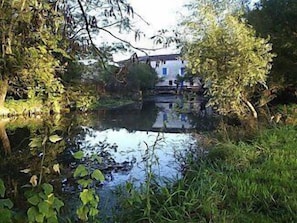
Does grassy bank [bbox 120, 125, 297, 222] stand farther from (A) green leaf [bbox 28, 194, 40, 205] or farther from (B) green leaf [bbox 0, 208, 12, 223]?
(B) green leaf [bbox 0, 208, 12, 223]

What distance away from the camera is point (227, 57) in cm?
1230

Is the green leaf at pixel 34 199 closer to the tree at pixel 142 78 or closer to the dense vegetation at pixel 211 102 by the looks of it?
the dense vegetation at pixel 211 102

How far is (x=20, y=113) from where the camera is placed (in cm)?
1850

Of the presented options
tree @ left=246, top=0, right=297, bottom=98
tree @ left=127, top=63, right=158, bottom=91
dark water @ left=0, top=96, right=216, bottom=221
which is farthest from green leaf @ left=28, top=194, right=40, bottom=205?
tree @ left=127, top=63, right=158, bottom=91

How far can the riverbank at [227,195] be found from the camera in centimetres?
371

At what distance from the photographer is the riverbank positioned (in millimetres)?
3715

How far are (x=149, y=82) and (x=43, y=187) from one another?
3584 cm

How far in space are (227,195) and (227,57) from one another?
864 cm

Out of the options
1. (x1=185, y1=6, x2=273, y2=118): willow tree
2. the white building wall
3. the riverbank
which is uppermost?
the white building wall

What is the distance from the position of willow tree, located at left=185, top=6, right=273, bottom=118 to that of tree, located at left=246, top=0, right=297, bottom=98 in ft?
7.44

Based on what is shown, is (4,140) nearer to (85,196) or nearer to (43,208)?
(85,196)

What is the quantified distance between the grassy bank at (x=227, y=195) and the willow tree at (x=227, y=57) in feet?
20.1

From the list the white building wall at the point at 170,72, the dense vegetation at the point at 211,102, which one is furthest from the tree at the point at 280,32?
the white building wall at the point at 170,72

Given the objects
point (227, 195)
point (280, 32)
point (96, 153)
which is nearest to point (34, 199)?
point (96, 153)
